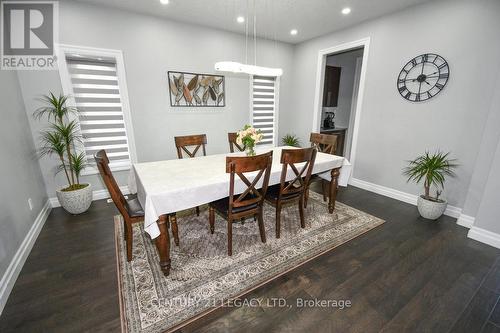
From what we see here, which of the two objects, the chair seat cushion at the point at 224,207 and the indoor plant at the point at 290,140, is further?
the indoor plant at the point at 290,140

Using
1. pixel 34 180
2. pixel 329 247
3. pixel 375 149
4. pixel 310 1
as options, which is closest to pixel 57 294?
pixel 34 180

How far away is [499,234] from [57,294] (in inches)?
164

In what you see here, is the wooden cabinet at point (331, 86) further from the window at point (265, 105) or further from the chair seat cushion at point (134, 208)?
the chair seat cushion at point (134, 208)

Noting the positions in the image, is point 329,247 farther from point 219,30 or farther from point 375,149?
point 219,30

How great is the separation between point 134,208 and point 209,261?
2.79 ft

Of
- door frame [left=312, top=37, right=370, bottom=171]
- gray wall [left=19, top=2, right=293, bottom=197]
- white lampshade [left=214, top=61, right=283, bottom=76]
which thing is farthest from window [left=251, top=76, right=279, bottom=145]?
white lampshade [left=214, top=61, right=283, bottom=76]

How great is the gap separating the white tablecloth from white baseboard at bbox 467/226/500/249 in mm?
1704

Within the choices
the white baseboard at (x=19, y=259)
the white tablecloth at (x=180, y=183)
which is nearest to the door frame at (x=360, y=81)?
the white tablecloth at (x=180, y=183)

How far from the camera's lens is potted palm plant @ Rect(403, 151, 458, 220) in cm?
266

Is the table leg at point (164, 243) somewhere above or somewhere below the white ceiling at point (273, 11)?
below

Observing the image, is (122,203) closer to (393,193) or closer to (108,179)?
(108,179)

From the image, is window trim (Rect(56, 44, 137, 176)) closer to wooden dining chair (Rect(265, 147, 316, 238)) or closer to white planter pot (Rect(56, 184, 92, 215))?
white planter pot (Rect(56, 184, 92, 215))

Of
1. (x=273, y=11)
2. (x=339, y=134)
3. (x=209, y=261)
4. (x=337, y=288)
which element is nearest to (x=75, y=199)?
(x=209, y=261)

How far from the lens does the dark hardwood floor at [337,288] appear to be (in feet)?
4.73
